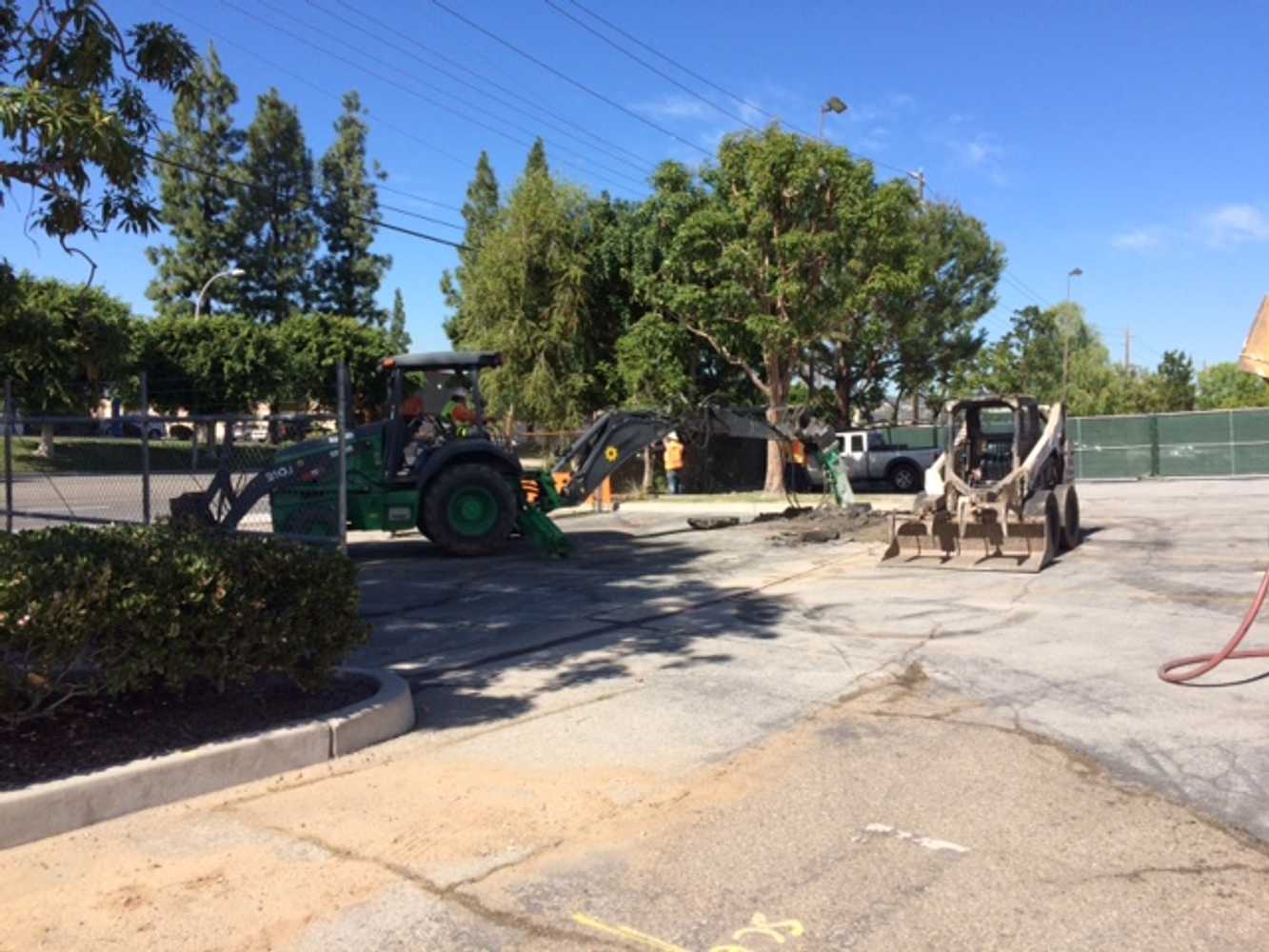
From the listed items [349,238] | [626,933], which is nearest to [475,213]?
[349,238]

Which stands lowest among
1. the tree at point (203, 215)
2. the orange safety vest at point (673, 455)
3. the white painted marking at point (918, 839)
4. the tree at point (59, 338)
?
the white painted marking at point (918, 839)

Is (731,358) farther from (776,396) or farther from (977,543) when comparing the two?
(977,543)

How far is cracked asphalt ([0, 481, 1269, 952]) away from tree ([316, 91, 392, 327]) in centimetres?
5472

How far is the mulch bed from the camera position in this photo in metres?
4.88

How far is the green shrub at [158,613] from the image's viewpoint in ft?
15.7

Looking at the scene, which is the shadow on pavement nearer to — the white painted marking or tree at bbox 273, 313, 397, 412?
the white painted marking

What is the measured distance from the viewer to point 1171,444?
34.3 metres

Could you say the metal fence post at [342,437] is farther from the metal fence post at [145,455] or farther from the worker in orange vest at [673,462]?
the worker in orange vest at [673,462]

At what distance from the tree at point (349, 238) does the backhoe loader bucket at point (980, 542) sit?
50.1 metres

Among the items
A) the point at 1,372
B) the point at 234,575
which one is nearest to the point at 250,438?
the point at 1,372

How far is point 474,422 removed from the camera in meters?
15.0

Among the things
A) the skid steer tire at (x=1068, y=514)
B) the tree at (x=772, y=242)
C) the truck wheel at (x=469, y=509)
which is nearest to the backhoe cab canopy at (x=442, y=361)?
the truck wheel at (x=469, y=509)

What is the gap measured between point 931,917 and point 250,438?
8.90 meters

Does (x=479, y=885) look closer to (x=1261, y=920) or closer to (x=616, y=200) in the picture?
(x=1261, y=920)
